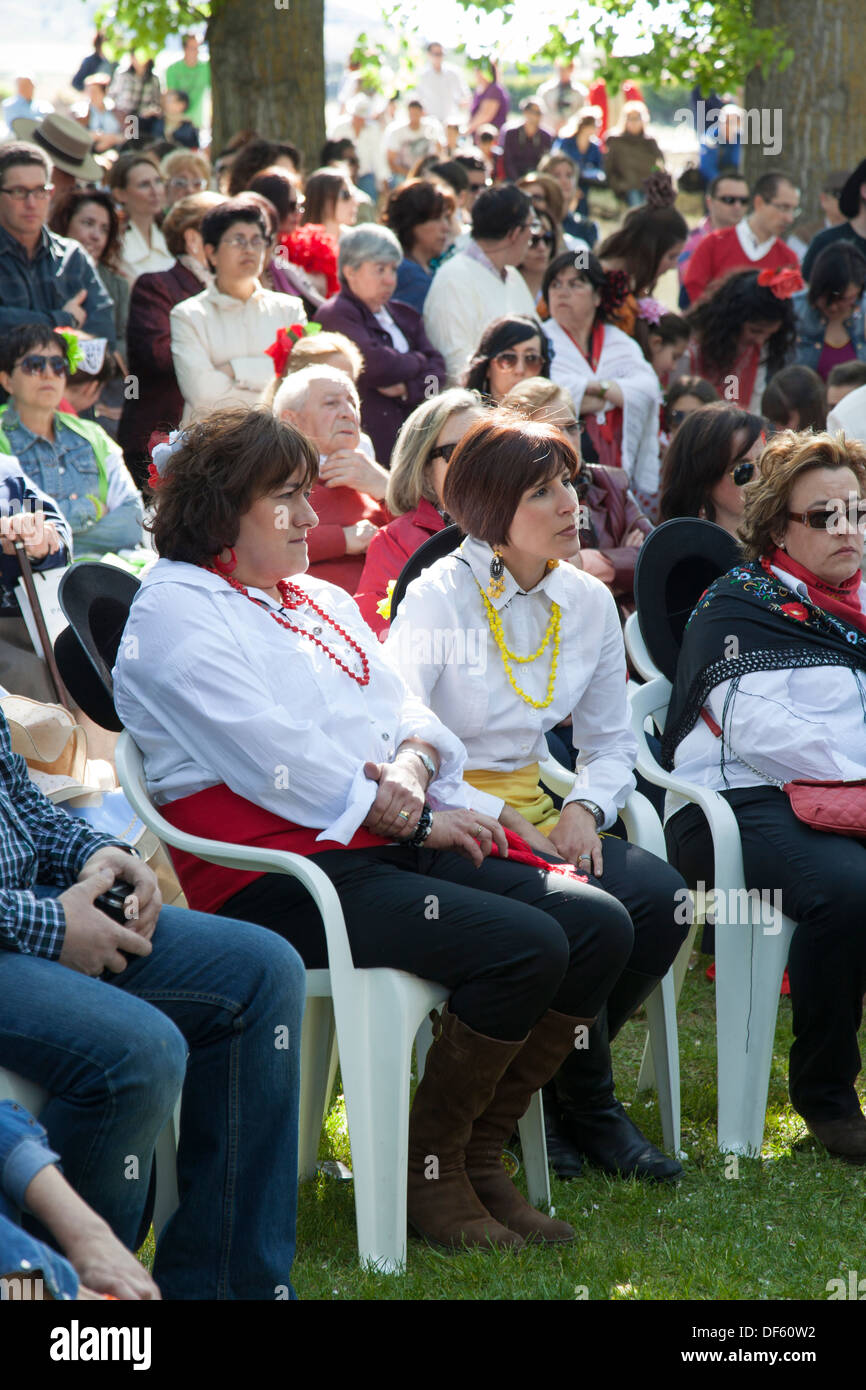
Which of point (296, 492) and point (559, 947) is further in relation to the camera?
Result: point (296, 492)

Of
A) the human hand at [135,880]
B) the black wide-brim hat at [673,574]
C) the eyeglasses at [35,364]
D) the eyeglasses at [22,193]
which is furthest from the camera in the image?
the eyeglasses at [22,193]

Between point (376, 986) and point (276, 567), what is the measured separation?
865 millimetres

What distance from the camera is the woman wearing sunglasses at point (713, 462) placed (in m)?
4.53

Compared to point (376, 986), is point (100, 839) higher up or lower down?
higher up

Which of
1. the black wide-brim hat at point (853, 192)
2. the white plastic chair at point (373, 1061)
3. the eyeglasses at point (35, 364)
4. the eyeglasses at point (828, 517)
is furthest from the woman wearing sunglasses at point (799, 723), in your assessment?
the black wide-brim hat at point (853, 192)

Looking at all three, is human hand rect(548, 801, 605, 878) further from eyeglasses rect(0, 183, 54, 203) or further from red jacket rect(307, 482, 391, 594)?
eyeglasses rect(0, 183, 54, 203)

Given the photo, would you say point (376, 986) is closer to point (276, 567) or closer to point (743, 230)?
point (276, 567)

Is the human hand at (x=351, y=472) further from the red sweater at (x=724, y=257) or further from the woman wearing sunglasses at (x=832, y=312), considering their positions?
the red sweater at (x=724, y=257)

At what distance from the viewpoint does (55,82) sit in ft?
100

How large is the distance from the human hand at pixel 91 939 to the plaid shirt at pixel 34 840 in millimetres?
19

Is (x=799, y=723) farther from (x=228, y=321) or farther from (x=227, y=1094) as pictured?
(x=228, y=321)

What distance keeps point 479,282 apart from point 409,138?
24.5ft
